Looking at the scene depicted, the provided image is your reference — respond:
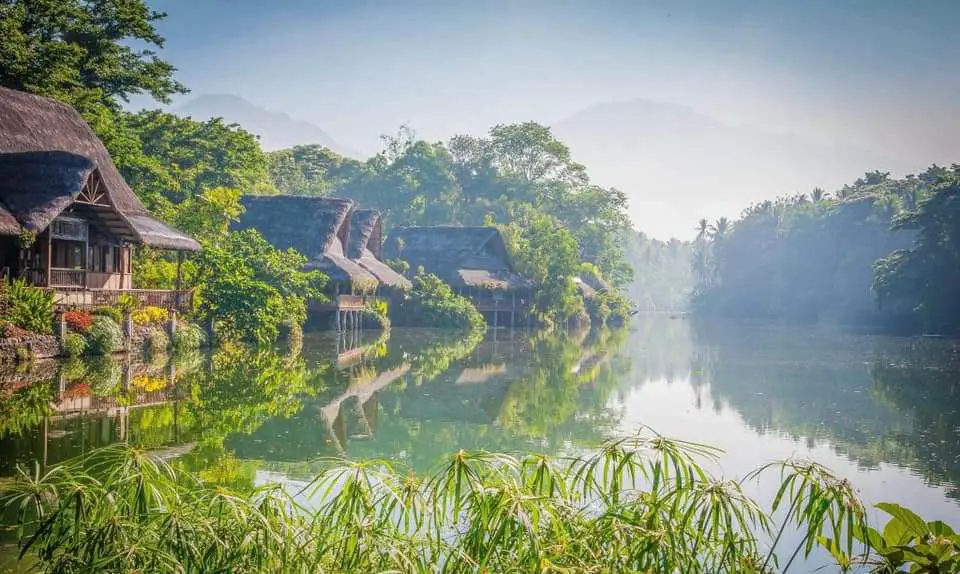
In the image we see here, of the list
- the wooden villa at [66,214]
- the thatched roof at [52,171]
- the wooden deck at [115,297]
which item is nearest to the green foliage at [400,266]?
the wooden villa at [66,214]

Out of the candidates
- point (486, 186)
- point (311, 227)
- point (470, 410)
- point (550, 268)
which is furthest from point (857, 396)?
point (486, 186)

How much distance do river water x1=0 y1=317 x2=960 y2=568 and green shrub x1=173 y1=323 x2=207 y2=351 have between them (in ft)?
3.19

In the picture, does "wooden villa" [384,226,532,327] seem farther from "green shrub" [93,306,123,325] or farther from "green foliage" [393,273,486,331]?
"green shrub" [93,306,123,325]

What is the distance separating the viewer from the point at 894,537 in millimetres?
2990

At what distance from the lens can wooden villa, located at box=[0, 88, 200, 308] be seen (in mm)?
18156

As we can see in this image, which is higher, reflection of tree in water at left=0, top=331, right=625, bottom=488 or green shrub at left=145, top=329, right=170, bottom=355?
green shrub at left=145, top=329, right=170, bottom=355

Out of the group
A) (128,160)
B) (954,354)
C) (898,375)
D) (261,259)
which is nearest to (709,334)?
(954,354)

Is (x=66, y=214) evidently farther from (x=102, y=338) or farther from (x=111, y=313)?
(x=102, y=338)

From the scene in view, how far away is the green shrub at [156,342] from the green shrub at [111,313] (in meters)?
0.76

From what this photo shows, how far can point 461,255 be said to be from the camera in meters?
42.7

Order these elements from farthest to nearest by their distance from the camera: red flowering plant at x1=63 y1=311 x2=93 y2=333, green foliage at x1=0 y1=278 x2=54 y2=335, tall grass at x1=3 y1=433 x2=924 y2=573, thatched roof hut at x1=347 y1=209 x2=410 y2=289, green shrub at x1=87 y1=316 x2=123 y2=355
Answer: thatched roof hut at x1=347 y1=209 x2=410 y2=289 → green shrub at x1=87 y1=316 x2=123 y2=355 → red flowering plant at x1=63 y1=311 x2=93 y2=333 → green foliage at x1=0 y1=278 x2=54 y2=335 → tall grass at x1=3 y1=433 x2=924 y2=573

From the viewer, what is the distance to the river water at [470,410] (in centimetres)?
974

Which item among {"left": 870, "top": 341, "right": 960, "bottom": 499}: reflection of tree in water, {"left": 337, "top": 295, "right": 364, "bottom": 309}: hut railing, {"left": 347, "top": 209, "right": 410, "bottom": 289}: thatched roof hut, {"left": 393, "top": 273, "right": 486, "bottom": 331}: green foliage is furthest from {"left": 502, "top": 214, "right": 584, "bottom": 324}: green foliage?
{"left": 870, "top": 341, "right": 960, "bottom": 499}: reflection of tree in water

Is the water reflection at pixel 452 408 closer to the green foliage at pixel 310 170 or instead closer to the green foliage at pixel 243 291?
the green foliage at pixel 243 291
